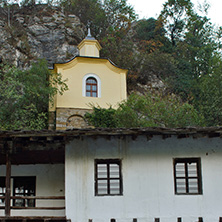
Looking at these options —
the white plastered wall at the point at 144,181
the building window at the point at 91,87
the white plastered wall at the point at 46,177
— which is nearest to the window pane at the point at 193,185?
the white plastered wall at the point at 144,181

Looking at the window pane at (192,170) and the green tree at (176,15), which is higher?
the green tree at (176,15)

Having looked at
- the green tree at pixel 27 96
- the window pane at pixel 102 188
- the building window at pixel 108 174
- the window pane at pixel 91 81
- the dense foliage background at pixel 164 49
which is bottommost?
the window pane at pixel 102 188

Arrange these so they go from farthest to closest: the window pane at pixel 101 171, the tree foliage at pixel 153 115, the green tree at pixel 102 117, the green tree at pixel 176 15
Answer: the green tree at pixel 176 15 < the green tree at pixel 102 117 < the tree foliage at pixel 153 115 < the window pane at pixel 101 171

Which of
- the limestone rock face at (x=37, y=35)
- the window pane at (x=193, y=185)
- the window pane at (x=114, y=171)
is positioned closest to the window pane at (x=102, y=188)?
the window pane at (x=114, y=171)

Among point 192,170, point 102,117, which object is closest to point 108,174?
point 192,170

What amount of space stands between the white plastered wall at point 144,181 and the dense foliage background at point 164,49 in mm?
10851

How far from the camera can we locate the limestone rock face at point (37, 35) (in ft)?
94.6

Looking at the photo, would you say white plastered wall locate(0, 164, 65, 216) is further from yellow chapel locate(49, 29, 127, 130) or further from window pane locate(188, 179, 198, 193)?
yellow chapel locate(49, 29, 127, 130)

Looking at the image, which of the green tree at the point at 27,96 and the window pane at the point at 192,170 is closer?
the window pane at the point at 192,170

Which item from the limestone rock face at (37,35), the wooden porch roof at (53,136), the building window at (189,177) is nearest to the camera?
the wooden porch roof at (53,136)

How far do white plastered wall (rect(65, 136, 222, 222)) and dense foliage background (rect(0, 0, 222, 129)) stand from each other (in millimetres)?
10851

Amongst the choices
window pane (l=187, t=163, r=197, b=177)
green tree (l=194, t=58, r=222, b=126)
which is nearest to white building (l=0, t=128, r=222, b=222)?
window pane (l=187, t=163, r=197, b=177)

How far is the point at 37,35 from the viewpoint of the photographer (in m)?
32.1

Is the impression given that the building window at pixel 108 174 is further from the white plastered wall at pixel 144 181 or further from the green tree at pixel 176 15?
the green tree at pixel 176 15
